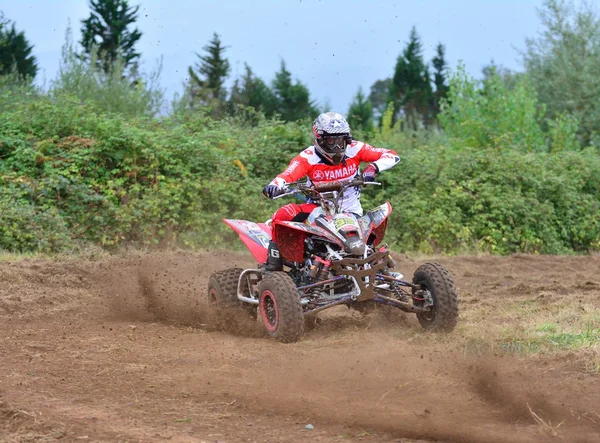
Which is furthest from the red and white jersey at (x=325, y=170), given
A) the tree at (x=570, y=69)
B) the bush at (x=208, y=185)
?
the tree at (x=570, y=69)

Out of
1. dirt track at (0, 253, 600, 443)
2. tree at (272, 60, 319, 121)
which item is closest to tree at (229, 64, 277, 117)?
tree at (272, 60, 319, 121)

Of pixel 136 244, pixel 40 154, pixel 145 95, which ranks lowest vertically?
pixel 136 244

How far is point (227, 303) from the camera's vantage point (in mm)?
8297

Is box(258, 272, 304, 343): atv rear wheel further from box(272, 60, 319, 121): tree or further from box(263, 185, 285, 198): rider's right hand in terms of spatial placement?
box(272, 60, 319, 121): tree

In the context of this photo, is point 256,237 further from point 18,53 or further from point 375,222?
point 18,53

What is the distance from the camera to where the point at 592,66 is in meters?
27.7

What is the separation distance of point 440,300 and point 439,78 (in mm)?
39539

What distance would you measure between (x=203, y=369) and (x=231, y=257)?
6.79 metres

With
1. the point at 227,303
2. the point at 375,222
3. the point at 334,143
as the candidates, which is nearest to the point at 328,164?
the point at 334,143

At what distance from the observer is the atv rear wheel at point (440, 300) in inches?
291

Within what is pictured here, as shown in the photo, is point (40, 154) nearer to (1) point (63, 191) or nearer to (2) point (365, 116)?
(1) point (63, 191)

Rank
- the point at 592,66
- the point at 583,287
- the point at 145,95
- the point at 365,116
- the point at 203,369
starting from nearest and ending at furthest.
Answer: the point at 203,369, the point at 583,287, the point at 145,95, the point at 592,66, the point at 365,116

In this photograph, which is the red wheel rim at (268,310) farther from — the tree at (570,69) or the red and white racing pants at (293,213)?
the tree at (570,69)

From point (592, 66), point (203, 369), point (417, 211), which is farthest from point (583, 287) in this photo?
point (592, 66)
